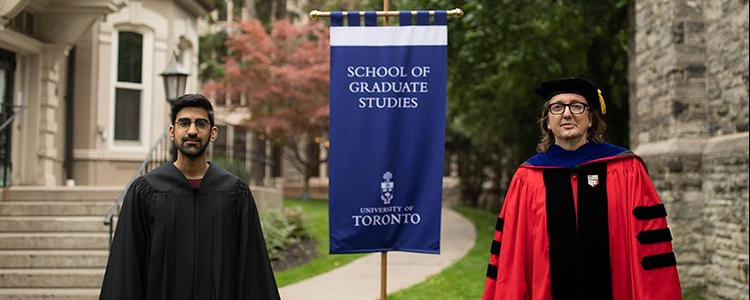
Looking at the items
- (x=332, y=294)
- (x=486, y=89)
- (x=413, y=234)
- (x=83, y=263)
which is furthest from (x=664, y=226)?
(x=486, y=89)

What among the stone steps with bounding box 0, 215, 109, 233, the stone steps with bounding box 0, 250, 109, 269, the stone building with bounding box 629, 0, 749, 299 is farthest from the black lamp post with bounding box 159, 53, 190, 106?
the stone building with bounding box 629, 0, 749, 299

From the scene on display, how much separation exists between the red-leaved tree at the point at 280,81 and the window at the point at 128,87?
9624 millimetres

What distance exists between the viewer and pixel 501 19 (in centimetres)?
1275

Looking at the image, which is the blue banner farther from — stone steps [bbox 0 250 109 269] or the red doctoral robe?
stone steps [bbox 0 250 109 269]

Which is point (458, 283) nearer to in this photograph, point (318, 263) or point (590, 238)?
point (318, 263)

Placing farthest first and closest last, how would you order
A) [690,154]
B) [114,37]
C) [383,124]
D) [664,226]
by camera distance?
[114,37], [690,154], [383,124], [664,226]

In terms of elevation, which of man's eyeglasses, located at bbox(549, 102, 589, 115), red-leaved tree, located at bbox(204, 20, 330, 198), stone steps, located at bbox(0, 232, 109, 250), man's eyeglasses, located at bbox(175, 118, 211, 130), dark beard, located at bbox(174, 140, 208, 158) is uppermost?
red-leaved tree, located at bbox(204, 20, 330, 198)

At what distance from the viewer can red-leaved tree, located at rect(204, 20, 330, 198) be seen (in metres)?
22.6

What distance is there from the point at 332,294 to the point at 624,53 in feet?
37.4

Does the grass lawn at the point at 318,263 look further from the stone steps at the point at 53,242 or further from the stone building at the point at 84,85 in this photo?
the stone building at the point at 84,85

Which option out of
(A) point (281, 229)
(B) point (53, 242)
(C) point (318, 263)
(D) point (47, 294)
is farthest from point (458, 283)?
(B) point (53, 242)

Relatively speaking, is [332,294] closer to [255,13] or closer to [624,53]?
[624,53]

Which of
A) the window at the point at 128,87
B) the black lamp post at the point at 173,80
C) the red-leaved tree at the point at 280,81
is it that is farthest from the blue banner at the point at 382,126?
the red-leaved tree at the point at 280,81

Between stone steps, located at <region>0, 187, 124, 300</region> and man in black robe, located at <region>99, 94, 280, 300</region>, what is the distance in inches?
185
